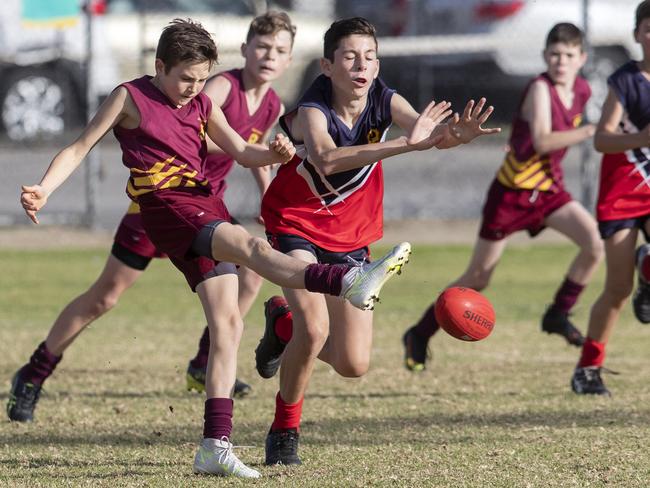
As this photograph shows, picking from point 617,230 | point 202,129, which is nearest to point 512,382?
point 617,230

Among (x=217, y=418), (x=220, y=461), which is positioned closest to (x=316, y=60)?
(x=217, y=418)

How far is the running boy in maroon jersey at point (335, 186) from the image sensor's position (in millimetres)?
5445

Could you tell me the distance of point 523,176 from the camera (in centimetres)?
827

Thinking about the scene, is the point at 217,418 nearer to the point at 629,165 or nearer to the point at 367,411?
the point at 367,411

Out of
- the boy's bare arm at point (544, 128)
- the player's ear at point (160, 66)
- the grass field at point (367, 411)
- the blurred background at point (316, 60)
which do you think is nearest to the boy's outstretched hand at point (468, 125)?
the player's ear at point (160, 66)

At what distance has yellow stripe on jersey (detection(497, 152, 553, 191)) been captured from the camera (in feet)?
27.1

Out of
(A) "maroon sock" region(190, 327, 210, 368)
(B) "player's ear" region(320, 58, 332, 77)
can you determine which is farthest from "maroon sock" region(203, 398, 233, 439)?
(A) "maroon sock" region(190, 327, 210, 368)

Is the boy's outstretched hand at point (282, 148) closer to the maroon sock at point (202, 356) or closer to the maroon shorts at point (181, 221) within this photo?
the maroon shorts at point (181, 221)

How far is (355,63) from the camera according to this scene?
563 cm

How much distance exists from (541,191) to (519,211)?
18 centimetres

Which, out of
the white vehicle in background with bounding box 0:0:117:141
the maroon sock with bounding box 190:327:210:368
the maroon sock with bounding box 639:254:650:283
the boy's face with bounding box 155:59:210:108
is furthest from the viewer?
the white vehicle in background with bounding box 0:0:117:141

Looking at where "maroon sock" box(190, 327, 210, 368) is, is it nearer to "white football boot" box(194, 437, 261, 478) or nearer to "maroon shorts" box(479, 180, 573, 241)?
"maroon shorts" box(479, 180, 573, 241)

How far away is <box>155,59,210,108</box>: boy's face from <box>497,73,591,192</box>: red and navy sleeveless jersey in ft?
10.4

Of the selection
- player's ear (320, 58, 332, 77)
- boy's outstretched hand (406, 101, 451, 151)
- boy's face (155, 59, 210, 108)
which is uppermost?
player's ear (320, 58, 332, 77)
